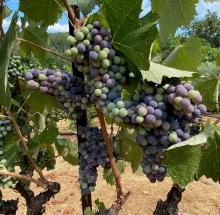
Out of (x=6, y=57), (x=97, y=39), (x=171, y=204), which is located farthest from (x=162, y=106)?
(x=171, y=204)

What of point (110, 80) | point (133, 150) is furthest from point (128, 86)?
point (133, 150)

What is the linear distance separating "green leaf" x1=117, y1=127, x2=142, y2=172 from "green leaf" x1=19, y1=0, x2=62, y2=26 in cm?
48

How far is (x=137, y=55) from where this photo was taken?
115 cm

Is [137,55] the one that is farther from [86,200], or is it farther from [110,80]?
[86,200]

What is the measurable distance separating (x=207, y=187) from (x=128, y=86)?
15.0 feet

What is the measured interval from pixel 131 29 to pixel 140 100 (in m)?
0.20

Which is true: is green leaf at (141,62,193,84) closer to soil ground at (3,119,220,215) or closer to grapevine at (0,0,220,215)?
grapevine at (0,0,220,215)

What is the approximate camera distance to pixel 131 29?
1.18 m

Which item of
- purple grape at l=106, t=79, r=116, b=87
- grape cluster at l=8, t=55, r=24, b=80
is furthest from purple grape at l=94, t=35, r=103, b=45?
grape cluster at l=8, t=55, r=24, b=80

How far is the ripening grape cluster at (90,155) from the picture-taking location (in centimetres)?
145

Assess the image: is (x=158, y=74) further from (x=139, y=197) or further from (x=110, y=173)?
(x=139, y=197)

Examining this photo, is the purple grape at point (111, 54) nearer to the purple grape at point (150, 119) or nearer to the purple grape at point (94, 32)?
the purple grape at point (94, 32)

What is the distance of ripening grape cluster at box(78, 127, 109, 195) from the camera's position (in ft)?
4.75

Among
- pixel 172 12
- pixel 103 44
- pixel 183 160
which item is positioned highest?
pixel 172 12
